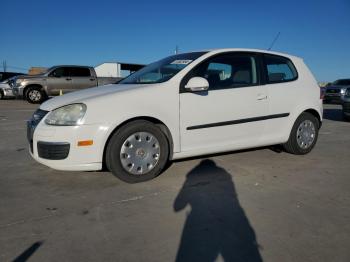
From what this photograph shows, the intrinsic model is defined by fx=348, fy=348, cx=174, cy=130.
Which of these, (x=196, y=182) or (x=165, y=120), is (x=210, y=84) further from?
(x=196, y=182)

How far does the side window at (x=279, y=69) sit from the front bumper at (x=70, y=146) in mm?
2471

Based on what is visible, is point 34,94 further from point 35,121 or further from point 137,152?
point 137,152

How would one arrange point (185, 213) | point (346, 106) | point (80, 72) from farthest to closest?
1. point (80, 72)
2. point (346, 106)
3. point (185, 213)

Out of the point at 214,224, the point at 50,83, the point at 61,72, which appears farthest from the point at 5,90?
the point at 214,224

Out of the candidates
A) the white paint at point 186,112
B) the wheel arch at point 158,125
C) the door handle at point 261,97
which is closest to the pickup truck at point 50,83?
the white paint at point 186,112

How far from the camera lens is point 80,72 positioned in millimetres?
15859

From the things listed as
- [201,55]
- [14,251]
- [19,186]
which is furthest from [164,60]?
[14,251]

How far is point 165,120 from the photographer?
3.90 m

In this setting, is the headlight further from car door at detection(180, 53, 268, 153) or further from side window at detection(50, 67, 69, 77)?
side window at detection(50, 67, 69, 77)

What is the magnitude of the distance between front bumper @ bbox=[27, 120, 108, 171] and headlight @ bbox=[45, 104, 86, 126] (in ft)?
0.18

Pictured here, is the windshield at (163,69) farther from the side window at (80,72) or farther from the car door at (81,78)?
the side window at (80,72)

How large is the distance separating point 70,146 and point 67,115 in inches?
13.2

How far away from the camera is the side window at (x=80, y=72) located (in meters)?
15.7

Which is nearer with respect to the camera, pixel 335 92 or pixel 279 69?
pixel 279 69
